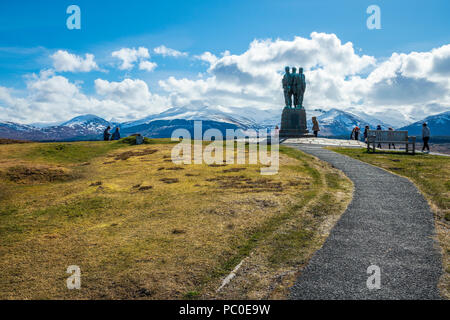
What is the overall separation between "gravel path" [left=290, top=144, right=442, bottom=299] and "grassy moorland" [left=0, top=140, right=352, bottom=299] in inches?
16.6

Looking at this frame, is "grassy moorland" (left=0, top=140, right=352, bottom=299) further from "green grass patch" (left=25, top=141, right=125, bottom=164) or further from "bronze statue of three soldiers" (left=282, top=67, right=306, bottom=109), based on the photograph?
"bronze statue of three soldiers" (left=282, top=67, right=306, bottom=109)

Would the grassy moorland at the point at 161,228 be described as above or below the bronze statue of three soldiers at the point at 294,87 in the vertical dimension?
below

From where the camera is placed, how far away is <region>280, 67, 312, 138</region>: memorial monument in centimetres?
4556

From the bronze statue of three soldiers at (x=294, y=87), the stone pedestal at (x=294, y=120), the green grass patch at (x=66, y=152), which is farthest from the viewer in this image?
the bronze statue of three soldiers at (x=294, y=87)

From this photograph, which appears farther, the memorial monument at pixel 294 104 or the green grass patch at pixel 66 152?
the memorial monument at pixel 294 104

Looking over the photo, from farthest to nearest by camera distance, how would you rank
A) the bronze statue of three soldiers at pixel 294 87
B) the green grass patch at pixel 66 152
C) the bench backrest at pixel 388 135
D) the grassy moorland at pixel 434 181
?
the bronze statue of three soldiers at pixel 294 87, the bench backrest at pixel 388 135, the green grass patch at pixel 66 152, the grassy moorland at pixel 434 181

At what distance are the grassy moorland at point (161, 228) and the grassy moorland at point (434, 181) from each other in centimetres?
274

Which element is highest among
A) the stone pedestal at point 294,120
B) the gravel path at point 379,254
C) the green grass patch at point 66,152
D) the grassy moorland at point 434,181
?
the stone pedestal at point 294,120

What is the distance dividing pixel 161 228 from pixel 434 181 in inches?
478

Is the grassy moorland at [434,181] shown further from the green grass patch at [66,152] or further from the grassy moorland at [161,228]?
the green grass patch at [66,152]

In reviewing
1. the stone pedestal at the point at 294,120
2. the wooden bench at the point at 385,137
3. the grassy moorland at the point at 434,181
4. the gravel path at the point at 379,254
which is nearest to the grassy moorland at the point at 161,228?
the gravel path at the point at 379,254

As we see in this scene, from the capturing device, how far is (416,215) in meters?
9.49

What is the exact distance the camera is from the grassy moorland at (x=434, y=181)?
7.36m

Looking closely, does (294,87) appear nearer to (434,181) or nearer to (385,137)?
(385,137)
